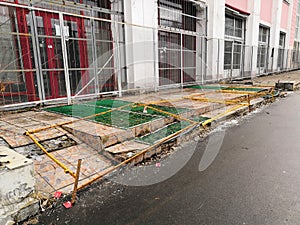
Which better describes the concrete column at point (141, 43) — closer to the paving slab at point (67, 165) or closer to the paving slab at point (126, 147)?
the paving slab at point (126, 147)

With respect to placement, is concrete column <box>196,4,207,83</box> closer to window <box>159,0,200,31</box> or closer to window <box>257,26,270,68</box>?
window <box>159,0,200,31</box>

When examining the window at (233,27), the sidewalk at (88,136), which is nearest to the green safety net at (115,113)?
the sidewalk at (88,136)

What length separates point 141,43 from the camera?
8.64 meters

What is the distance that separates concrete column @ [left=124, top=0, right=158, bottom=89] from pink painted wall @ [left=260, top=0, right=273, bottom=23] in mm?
14557

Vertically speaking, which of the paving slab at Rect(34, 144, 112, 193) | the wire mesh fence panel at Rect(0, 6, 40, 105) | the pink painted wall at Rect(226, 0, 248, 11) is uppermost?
the pink painted wall at Rect(226, 0, 248, 11)

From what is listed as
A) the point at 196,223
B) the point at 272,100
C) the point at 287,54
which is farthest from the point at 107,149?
the point at 287,54

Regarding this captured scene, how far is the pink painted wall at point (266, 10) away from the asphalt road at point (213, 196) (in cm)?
1949

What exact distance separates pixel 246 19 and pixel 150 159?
17.3 meters

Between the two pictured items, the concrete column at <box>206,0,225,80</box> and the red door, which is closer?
the red door

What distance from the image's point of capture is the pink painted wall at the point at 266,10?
63.0ft

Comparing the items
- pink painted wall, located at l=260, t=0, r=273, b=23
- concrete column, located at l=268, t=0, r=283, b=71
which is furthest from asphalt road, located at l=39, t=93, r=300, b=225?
concrete column, located at l=268, t=0, r=283, b=71

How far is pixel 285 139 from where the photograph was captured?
14.6 ft

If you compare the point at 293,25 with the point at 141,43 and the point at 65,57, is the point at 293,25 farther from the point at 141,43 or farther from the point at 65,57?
the point at 65,57

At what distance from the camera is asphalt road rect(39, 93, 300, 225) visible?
2.24 metres
